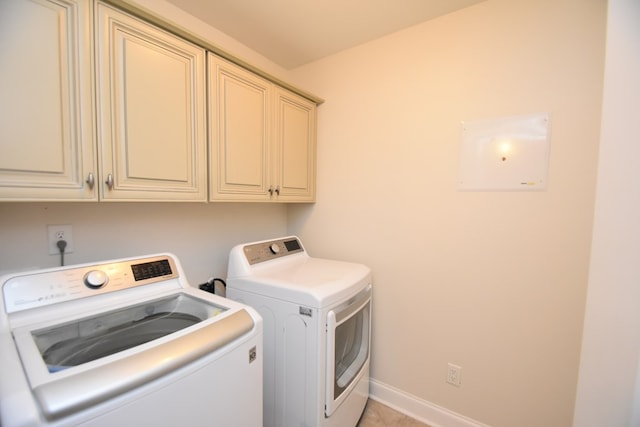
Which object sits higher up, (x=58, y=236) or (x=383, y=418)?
(x=58, y=236)

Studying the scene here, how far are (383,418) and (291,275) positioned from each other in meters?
1.16

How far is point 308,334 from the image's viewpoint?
123 cm

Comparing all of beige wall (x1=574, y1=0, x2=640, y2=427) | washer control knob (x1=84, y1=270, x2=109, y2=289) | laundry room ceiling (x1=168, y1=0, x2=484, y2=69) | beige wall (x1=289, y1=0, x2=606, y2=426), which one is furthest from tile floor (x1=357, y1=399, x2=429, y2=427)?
laundry room ceiling (x1=168, y1=0, x2=484, y2=69)

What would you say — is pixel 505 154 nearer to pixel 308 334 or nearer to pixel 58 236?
pixel 308 334

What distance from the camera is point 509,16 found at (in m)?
1.36

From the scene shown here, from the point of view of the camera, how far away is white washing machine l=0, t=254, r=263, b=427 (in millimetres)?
582

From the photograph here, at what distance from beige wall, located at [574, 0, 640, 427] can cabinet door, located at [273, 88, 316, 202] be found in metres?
1.53

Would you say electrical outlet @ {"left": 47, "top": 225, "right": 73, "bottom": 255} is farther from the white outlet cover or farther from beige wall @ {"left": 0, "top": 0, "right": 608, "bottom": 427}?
the white outlet cover

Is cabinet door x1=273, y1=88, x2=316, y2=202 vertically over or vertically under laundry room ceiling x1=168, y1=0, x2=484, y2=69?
under

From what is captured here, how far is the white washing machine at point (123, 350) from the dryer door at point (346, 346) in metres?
0.40

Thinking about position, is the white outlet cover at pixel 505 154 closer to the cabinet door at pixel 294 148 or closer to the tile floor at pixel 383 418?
the cabinet door at pixel 294 148

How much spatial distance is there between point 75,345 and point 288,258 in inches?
43.9

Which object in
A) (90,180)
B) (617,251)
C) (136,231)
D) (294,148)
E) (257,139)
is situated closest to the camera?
(617,251)

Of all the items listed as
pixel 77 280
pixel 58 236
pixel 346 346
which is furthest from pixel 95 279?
pixel 346 346
